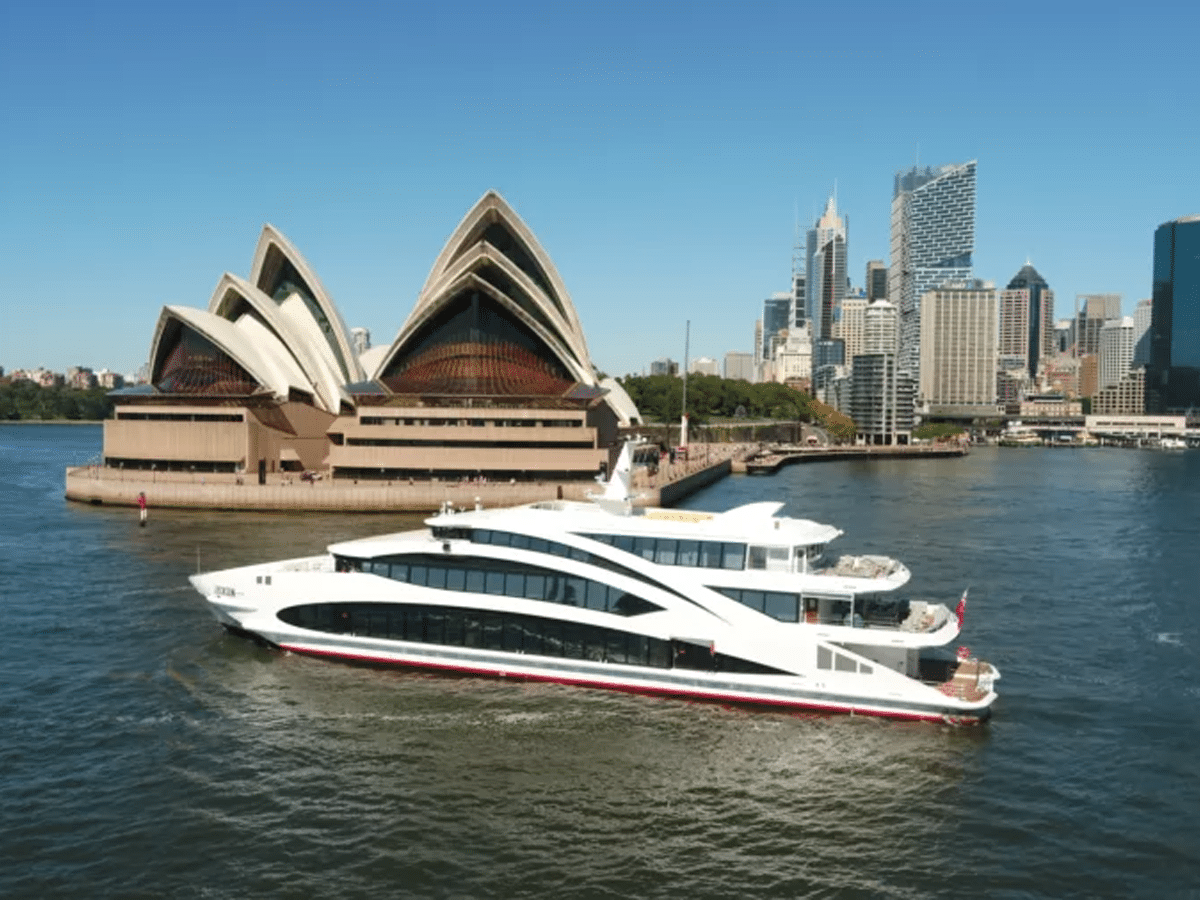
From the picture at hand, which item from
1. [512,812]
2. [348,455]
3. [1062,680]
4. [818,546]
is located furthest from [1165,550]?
[348,455]

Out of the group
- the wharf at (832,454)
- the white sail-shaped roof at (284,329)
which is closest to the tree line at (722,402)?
the wharf at (832,454)

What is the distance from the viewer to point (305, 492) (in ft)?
195

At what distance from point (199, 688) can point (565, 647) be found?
8009 mm

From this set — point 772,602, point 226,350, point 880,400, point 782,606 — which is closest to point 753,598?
point 772,602

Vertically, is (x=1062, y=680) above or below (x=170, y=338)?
below

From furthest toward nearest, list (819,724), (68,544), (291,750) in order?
(68,544) → (819,724) → (291,750)

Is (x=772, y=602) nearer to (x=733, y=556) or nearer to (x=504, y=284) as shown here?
(x=733, y=556)

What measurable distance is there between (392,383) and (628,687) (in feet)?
179

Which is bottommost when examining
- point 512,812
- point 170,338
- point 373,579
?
point 512,812

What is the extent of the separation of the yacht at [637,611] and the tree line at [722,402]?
120474 millimetres

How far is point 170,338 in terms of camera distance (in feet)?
244

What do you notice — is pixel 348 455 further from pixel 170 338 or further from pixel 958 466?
pixel 958 466

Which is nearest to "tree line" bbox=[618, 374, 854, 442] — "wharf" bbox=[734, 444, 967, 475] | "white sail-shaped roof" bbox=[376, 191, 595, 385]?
"wharf" bbox=[734, 444, 967, 475]

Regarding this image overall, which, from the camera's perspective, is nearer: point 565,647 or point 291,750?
point 291,750
